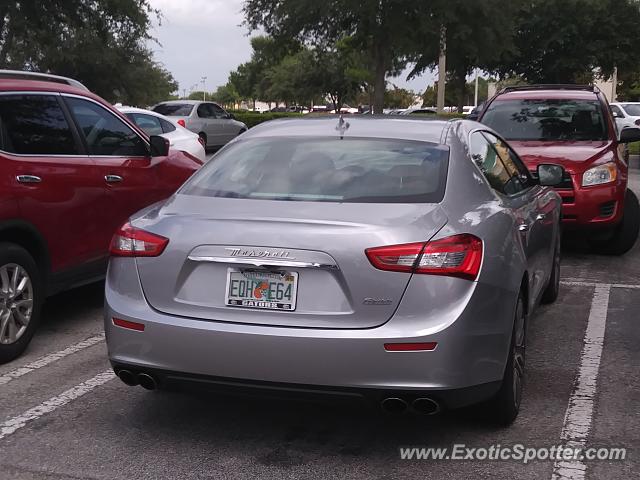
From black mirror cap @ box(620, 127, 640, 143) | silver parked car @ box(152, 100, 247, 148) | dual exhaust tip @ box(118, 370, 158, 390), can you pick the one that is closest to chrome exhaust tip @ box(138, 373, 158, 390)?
dual exhaust tip @ box(118, 370, 158, 390)

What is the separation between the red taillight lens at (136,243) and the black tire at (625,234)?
614 cm

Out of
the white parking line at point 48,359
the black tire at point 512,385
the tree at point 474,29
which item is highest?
the tree at point 474,29

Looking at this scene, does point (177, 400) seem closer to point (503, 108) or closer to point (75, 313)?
point (75, 313)

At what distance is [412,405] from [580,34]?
4329cm

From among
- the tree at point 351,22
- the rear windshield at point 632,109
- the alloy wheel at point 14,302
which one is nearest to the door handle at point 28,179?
the alloy wheel at point 14,302

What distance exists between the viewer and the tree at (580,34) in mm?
42625

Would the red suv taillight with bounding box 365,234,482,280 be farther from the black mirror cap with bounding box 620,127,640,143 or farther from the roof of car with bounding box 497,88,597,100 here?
the roof of car with bounding box 497,88,597,100

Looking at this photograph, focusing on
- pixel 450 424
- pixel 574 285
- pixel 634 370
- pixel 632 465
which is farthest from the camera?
pixel 574 285

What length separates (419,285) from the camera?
3.43m

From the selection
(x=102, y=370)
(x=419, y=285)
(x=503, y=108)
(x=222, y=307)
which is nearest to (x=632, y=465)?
(x=419, y=285)

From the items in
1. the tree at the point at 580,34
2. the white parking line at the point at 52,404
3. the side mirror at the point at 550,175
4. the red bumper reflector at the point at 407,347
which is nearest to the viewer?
the red bumper reflector at the point at 407,347

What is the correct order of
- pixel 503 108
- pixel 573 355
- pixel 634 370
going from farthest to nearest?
pixel 503 108
pixel 573 355
pixel 634 370

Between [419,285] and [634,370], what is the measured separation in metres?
2.27

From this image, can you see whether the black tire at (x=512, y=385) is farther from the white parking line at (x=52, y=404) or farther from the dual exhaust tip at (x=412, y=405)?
the white parking line at (x=52, y=404)
